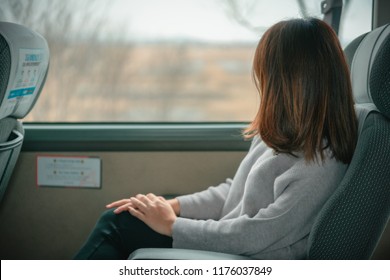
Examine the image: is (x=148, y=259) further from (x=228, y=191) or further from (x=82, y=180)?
(x=82, y=180)

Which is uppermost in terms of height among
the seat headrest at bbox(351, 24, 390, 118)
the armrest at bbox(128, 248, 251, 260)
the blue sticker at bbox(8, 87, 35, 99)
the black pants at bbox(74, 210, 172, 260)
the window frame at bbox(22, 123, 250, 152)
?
the seat headrest at bbox(351, 24, 390, 118)

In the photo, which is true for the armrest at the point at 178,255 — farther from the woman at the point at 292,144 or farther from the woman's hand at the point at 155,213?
the woman's hand at the point at 155,213

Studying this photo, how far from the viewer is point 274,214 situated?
128 cm

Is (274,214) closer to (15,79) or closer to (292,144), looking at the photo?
(292,144)

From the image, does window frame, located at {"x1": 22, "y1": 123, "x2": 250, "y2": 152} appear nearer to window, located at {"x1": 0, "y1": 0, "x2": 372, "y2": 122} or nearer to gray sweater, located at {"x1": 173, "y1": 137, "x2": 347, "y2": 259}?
window, located at {"x1": 0, "y1": 0, "x2": 372, "y2": 122}

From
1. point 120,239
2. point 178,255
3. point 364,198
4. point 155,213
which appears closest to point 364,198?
point 364,198

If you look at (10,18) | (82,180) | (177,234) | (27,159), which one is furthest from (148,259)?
(10,18)

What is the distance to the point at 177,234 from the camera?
4.59 feet

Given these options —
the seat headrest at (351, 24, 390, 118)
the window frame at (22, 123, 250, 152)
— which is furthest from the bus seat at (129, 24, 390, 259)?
the window frame at (22, 123, 250, 152)

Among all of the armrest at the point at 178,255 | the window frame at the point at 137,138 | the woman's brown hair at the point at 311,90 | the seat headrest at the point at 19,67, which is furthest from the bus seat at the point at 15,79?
the woman's brown hair at the point at 311,90

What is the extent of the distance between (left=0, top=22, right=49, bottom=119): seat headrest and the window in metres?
0.46

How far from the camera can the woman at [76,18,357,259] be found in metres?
1.28

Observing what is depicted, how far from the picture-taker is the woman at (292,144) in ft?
4.19
